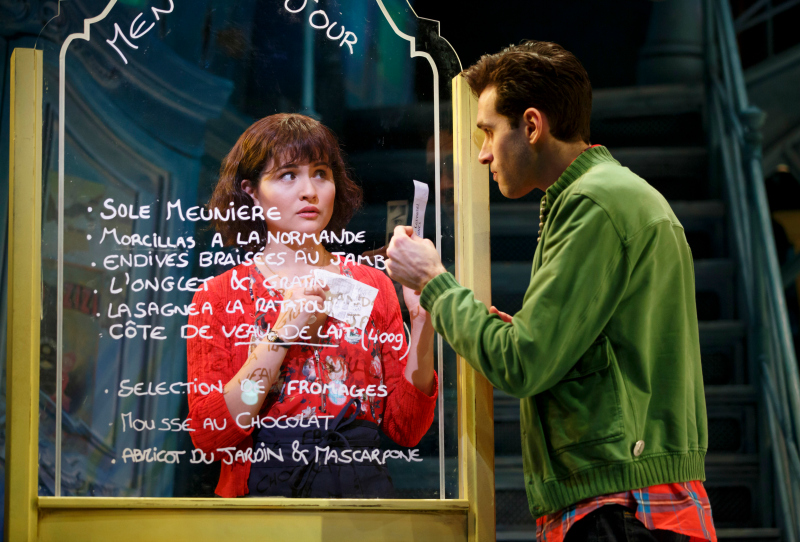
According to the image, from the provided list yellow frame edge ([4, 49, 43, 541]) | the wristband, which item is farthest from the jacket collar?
yellow frame edge ([4, 49, 43, 541])

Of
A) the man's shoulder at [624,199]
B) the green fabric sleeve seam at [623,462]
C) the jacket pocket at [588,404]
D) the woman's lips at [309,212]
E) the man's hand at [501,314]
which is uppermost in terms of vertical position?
the woman's lips at [309,212]

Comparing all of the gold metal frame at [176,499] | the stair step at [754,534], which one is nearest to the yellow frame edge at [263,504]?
the gold metal frame at [176,499]

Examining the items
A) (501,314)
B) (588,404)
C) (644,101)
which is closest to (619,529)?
(588,404)

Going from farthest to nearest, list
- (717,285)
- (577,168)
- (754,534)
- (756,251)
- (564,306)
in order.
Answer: (717,285) < (756,251) < (754,534) < (577,168) < (564,306)

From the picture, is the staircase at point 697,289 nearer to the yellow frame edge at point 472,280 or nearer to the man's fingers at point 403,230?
the yellow frame edge at point 472,280

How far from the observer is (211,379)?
1.63 m

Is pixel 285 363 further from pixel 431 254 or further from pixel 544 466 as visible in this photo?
pixel 544 466

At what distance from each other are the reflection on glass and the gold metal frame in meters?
0.03

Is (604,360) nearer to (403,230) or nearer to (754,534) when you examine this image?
(403,230)

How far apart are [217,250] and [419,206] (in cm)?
51

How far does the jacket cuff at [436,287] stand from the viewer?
1.45 m

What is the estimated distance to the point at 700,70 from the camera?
3.99m

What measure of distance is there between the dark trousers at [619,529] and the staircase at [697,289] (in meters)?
1.53

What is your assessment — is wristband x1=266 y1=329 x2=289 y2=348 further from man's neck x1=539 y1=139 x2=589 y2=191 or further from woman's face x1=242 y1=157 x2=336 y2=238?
man's neck x1=539 y1=139 x2=589 y2=191
